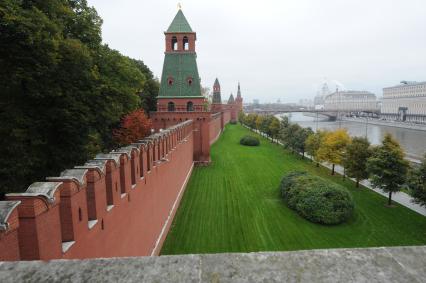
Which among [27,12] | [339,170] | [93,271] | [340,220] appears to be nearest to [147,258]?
[93,271]

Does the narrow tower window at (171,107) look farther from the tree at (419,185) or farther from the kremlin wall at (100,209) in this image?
the tree at (419,185)

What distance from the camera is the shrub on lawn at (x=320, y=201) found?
1695 centimetres

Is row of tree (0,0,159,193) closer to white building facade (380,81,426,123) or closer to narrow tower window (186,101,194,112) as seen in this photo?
narrow tower window (186,101,194,112)

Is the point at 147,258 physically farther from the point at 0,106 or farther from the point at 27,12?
the point at 0,106

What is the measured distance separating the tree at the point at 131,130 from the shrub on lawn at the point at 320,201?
14.1 metres

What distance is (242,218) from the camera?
17.2 meters

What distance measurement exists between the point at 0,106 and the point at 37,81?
5.43 feet

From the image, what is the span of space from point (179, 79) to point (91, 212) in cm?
2613

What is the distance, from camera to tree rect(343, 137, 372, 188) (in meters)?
23.3

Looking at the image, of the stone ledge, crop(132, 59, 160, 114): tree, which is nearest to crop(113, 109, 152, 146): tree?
crop(132, 59, 160, 114): tree

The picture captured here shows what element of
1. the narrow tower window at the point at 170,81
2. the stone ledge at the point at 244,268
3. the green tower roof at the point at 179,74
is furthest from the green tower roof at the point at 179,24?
the stone ledge at the point at 244,268

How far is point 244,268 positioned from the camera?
1903 mm

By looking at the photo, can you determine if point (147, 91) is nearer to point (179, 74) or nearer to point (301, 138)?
point (179, 74)

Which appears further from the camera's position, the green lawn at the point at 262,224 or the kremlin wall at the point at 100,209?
the green lawn at the point at 262,224
